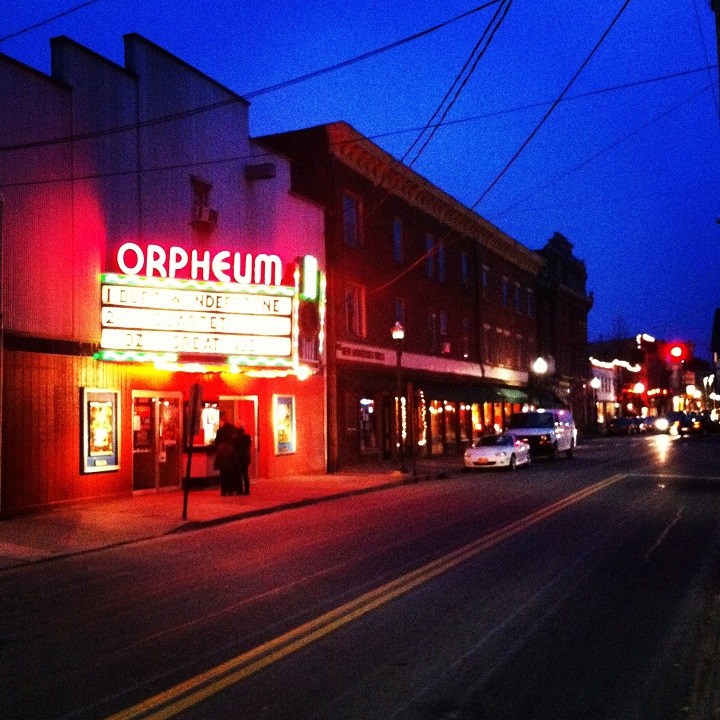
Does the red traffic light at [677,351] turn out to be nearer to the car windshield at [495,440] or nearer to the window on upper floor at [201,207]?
the car windshield at [495,440]

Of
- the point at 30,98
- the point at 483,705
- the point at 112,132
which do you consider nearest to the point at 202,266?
the point at 112,132

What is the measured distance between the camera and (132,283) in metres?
20.0

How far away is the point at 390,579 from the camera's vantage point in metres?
10.4

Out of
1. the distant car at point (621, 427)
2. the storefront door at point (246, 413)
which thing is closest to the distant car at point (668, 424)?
the distant car at point (621, 427)

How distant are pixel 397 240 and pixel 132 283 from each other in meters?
17.2

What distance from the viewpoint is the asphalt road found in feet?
19.8

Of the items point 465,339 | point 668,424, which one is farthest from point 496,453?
point 668,424

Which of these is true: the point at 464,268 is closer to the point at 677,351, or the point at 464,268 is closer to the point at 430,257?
the point at 430,257

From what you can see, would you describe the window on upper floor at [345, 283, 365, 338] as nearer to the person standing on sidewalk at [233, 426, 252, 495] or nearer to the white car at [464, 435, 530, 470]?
the white car at [464, 435, 530, 470]

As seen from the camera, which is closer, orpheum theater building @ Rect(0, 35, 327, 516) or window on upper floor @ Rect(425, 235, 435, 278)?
orpheum theater building @ Rect(0, 35, 327, 516)

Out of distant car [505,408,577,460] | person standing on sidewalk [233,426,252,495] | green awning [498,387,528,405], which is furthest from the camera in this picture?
green awning [498,387,528,405]

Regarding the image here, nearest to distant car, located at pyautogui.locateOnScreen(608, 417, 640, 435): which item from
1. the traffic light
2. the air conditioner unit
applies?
the traffic light

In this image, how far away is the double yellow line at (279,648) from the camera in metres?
5.92

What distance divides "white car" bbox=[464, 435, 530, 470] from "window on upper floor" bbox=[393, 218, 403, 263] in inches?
343
